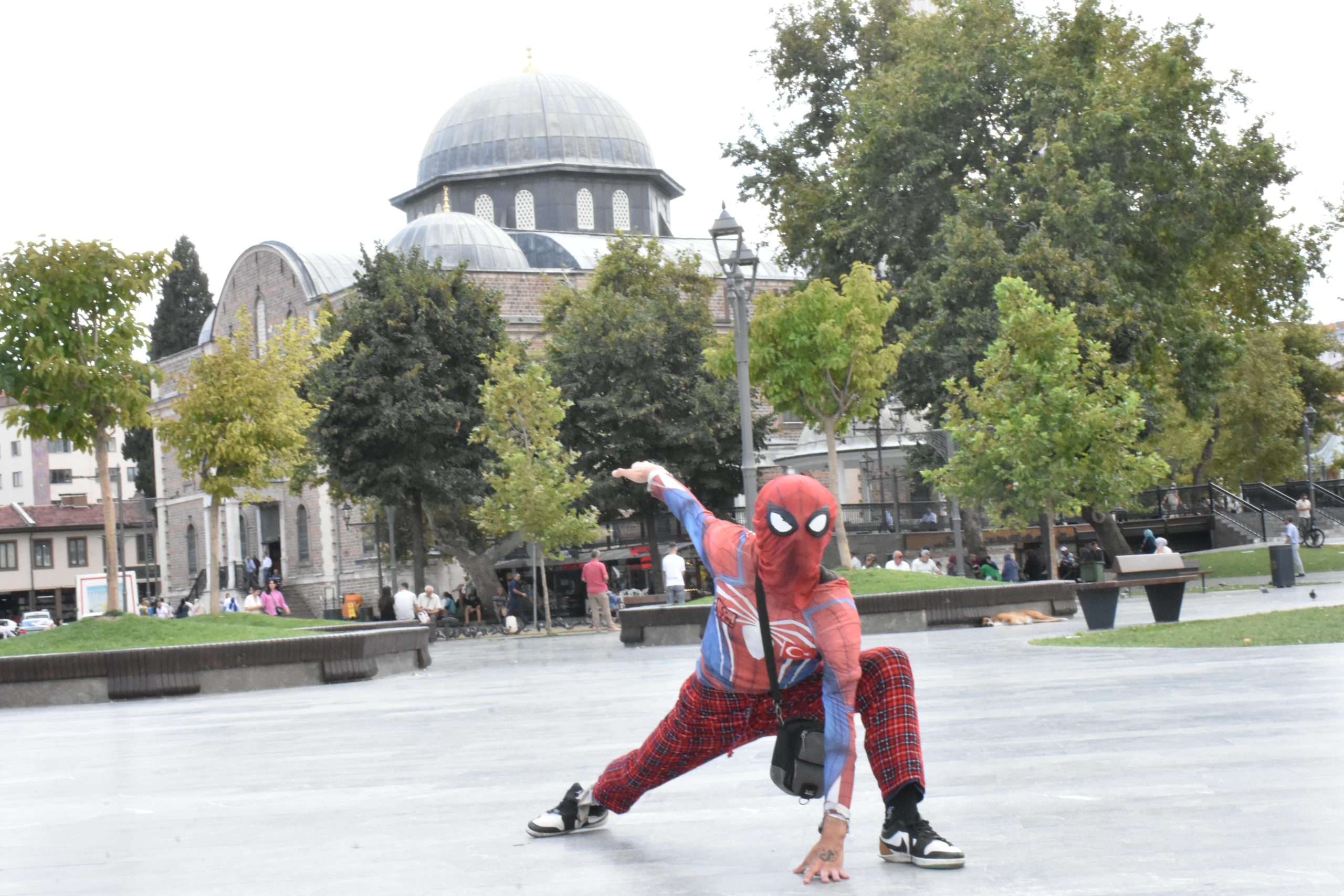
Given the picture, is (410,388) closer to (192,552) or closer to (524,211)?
(524,211)

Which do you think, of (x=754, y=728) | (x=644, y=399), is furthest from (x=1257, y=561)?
(x=754, y=728)

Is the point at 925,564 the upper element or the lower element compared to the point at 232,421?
lower

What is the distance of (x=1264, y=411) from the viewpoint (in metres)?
49.2

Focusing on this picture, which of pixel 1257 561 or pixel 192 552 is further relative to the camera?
pixel 192 552

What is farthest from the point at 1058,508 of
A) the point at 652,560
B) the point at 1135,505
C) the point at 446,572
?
the point at 446,572

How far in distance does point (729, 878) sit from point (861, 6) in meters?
37.5

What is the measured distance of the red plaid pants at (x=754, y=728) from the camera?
472 centimetres

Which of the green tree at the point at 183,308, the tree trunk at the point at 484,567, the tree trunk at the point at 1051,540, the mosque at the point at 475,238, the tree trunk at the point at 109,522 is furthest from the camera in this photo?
the green tree at the point at 183,308

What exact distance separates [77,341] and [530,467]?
45.5ft

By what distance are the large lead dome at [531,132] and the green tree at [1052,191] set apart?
91.9 ft

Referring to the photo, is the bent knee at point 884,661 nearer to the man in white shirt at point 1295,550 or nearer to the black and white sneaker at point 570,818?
the black and white sneaker at point 570,818

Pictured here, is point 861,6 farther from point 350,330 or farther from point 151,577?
point 151,577

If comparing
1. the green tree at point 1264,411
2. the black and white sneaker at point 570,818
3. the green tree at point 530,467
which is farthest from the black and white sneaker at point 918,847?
the green tree at point 1264,411

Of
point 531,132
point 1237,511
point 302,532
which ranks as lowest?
point 1237,511
